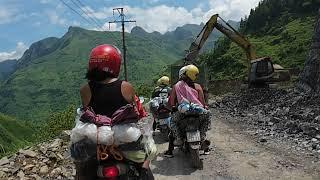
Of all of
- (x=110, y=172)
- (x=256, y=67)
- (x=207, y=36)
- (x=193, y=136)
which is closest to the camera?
(x=110, y=172)

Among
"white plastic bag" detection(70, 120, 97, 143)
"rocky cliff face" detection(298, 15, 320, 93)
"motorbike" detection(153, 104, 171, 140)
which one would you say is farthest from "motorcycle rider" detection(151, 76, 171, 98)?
"rocky cliff face" detection(298, 15, 320, 93)

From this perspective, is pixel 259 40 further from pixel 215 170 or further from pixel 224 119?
pixel 215 170

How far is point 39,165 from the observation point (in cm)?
1079

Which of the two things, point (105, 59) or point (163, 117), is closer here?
point (105, 59)

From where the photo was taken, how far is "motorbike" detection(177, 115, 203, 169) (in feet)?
33.9

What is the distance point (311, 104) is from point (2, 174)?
41.6ft

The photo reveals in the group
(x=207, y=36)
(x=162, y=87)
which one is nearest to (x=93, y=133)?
(x=162, y=87)

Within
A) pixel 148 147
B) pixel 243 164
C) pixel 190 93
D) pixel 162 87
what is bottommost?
pixel 243 164

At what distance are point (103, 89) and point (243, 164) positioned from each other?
21.7 feet

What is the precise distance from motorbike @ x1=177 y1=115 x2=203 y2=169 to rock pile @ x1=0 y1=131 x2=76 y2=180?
2.52 meters

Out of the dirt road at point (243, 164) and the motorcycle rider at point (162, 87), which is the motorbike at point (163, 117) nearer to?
the dirt road at point (243, 164)

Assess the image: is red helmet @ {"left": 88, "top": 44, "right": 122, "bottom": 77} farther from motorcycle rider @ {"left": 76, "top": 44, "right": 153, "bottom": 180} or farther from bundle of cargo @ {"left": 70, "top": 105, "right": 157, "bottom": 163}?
bundle of cargo @ {"left": 70, "top": 105, "right": 157, "bottom": 163}

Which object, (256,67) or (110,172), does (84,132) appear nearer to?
(110,172)

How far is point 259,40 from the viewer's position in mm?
123688
